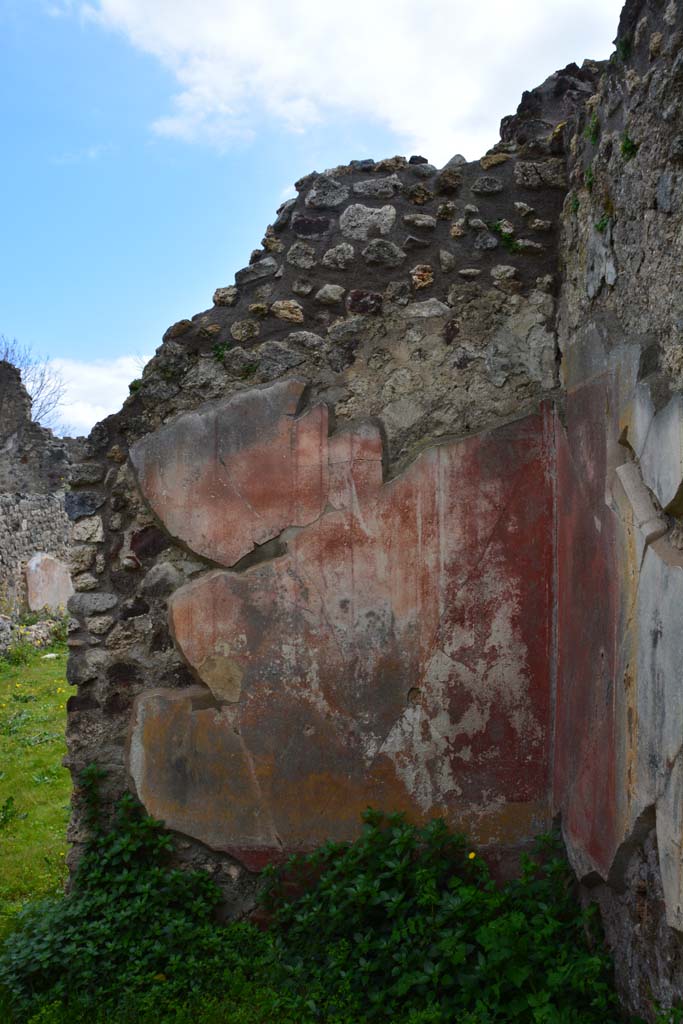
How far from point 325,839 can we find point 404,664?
2.37 feet

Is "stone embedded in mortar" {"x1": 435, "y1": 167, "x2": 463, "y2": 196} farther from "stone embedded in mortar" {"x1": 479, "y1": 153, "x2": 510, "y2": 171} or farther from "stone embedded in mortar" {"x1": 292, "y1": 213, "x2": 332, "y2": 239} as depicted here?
"stone embedded in mortar" {"x1": 292, "y1": 213, "x2": 332, "y2": 239}

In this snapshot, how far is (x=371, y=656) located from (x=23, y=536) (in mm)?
9871

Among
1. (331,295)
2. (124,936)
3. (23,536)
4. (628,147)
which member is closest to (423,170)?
(331,295)

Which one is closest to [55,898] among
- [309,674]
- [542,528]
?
[309,674]

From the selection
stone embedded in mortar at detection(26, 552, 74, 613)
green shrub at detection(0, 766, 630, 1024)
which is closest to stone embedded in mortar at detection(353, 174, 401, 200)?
green shrub at detection(0, 766, 630, 1024)

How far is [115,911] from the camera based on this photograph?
3.05 m

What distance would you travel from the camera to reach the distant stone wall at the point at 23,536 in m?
11.4

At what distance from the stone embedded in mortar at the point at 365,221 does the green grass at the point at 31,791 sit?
3.06 metres

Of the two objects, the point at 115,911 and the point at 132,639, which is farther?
the point at 132,639

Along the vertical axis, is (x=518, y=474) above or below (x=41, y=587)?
above

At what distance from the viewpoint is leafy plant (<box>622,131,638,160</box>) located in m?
2.42

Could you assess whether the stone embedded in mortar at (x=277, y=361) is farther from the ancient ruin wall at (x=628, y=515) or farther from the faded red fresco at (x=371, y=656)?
the ancient ruin wall at (x=628, y=515)

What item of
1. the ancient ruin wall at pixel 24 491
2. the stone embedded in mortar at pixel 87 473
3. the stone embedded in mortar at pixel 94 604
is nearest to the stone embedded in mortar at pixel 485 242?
the stone embedded in mortar at pixel 87 473

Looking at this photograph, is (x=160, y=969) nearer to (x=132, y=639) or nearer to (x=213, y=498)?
(x=132, y=639)
